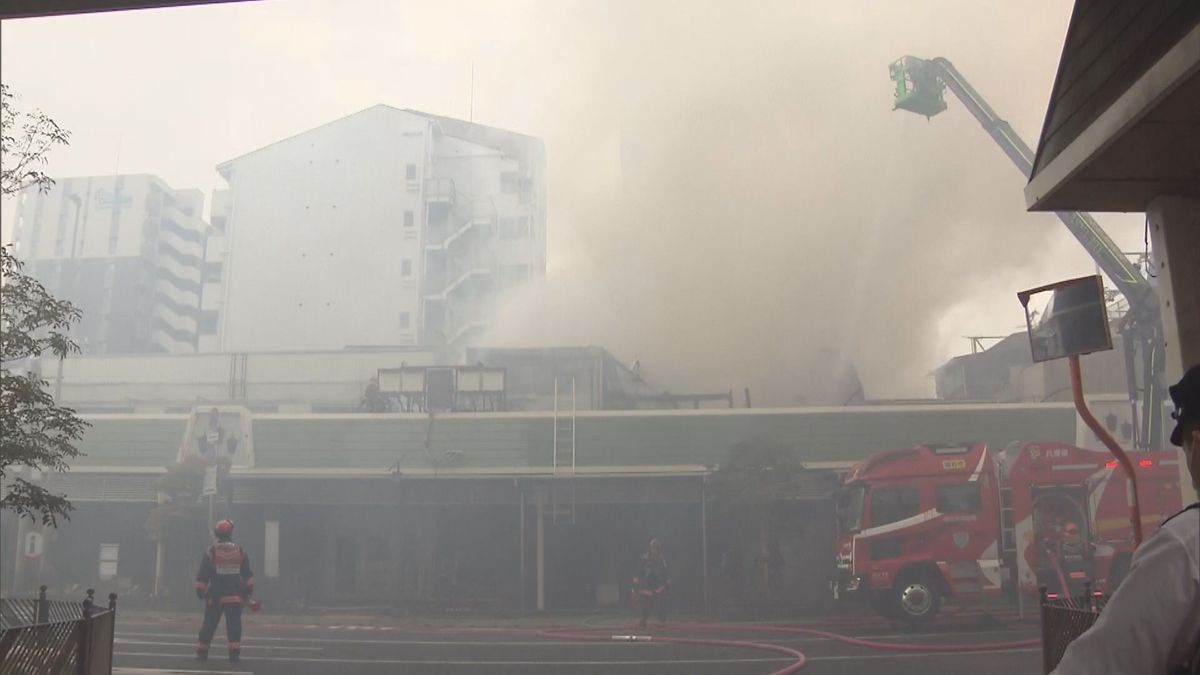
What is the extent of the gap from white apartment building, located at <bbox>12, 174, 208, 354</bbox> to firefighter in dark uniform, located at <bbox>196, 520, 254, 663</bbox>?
1886 cm

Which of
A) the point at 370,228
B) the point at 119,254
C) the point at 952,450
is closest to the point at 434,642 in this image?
the point at 952,450

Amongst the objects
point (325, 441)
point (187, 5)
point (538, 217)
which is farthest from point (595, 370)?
point (187, 5)

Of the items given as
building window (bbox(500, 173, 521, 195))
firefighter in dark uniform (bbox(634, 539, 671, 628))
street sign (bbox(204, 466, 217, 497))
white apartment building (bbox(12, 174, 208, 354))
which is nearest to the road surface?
firefighter in dark uniform (bbox(634, 539, 671, 628))

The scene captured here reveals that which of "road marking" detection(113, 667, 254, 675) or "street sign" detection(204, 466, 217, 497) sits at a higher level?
"street sign" detection(204, 466, 217, 497)

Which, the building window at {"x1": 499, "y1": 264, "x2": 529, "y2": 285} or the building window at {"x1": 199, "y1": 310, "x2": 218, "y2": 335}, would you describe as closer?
the building window at {"x1": 499, "y1": 264, "x2": 529, "y2": 285}

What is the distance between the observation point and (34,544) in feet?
54.9

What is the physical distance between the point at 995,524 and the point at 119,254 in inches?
1574

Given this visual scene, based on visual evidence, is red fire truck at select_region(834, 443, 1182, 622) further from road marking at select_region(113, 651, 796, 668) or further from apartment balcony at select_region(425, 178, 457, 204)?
apartment balcony at select_region(425, 178, 457, 204)

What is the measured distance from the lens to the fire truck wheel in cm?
1061

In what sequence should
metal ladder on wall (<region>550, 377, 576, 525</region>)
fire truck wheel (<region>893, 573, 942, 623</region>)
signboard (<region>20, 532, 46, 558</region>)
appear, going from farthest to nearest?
signboard (<region>20, 532, 46, 558</region>)
metal ladder on wall (<region>550, 377, 576, 525</region>)
fire truck wheel (<region>893, 573, 942, 623</region>)

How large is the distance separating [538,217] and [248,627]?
13616 millimetres

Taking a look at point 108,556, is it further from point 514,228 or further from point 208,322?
point 208,322

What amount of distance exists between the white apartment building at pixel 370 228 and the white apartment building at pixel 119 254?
13.2 feet

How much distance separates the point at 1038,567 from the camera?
1062cm
